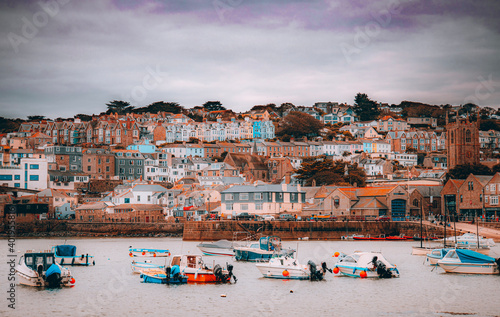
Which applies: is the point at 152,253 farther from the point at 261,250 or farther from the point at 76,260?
the point at 261,250

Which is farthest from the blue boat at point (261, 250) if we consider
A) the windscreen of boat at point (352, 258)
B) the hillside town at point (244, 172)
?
the hillside town at point (244, 172)

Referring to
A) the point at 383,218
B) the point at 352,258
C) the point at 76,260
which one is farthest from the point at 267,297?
the point at 383,218

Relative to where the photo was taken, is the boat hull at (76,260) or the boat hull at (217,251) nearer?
the boat hull at (76,260)

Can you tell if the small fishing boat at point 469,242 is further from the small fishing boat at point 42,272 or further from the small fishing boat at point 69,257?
the small fishing boat at point 42,272

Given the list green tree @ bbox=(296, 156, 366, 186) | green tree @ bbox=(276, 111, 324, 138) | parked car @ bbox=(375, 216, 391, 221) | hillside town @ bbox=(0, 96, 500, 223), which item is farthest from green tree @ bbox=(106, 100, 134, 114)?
parked car @ bbox=(375, 216, 391, 221)

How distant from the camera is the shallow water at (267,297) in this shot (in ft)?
107

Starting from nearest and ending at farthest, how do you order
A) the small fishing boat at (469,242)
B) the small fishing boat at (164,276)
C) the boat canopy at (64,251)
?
the small fishing boat at (164,276) < the boat canopy at (64,251) < the small fishing boat at (469,242)

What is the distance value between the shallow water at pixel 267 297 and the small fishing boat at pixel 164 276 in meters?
0.62

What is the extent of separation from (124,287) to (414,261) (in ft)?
77.0

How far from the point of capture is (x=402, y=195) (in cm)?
8206

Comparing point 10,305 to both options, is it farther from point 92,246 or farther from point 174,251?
point 92,246

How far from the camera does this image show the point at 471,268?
142 feet

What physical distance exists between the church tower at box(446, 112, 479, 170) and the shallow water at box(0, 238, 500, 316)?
219ft

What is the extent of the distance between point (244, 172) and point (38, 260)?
84819mm
